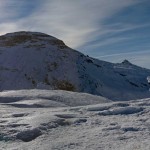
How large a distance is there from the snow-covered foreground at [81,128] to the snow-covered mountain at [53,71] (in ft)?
110

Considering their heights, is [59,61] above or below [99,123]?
above

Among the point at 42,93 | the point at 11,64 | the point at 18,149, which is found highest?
the point at 11,64

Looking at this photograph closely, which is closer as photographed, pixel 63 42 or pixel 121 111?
pixel 121 111

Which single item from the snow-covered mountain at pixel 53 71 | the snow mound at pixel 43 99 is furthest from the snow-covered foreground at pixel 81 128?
the snow-covered mountain at pixel 53 71

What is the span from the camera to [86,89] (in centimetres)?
4756

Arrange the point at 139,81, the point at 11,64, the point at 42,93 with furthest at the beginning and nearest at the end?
the point at 139,81
the point at 11,64
the point at 42,93

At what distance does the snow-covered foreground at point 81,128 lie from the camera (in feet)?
22.7

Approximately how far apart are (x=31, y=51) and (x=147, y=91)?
1788 centimetres

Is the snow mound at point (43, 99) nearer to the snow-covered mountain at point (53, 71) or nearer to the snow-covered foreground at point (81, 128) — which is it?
the snow-covered foreground at point (81, 128)

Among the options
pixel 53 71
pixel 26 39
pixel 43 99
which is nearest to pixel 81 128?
pixel 43 99

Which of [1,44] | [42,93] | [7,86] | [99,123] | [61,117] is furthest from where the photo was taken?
[1,44]

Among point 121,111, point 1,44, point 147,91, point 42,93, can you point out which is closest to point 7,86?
point 1,44

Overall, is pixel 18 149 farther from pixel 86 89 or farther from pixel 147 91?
pixel 147 91

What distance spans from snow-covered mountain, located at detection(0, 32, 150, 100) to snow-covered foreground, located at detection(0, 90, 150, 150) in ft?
110
